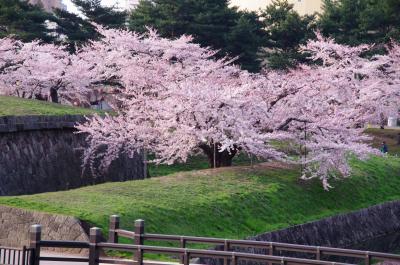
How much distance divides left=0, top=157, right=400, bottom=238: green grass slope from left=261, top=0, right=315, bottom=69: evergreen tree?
1787 cm

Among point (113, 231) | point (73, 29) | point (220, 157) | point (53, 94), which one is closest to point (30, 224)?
point (113, 231)

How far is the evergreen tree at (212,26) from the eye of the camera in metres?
48.9

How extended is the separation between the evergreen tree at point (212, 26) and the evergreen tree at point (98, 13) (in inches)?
92.5

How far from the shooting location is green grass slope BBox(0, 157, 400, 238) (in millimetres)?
22500

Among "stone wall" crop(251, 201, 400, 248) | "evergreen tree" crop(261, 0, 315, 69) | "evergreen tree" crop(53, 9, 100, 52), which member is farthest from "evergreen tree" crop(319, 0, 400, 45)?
"stone wall" crop(251, 201, 400, 248)

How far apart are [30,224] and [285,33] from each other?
1307 inches

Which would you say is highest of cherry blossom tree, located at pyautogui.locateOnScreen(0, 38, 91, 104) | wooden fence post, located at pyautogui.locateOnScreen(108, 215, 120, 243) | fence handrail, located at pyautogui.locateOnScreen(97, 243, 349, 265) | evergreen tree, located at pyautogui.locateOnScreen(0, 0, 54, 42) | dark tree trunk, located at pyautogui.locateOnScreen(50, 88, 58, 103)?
evergreen tree, located at pyautogui.locateOnScreen(0, 0, 54, 42)

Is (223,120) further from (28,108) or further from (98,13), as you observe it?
(98,13)

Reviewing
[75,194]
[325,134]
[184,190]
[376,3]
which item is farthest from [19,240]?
[376,3]

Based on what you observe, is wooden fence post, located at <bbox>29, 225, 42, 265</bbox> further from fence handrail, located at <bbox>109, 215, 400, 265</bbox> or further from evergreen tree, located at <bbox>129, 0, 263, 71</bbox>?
evergreen tree, located at <bbox>129, 0, 263, 71</bbox>

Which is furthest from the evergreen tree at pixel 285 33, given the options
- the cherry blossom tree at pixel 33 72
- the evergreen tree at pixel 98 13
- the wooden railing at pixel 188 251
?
the wooden railing at pixel 188 251

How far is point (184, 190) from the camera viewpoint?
26297mm

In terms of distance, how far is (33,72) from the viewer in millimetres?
40312

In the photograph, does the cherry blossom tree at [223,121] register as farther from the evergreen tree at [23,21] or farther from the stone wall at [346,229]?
the evergreen tree at [23,21]
